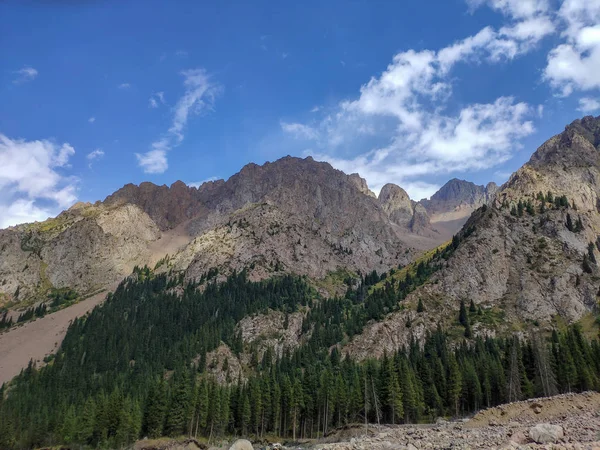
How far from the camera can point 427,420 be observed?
356ft

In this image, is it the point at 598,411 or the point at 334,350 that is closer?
the point at 598,411

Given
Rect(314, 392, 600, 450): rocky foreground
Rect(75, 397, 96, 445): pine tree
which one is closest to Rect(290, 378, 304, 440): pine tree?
Rect(75, 397, 96, 445): pine tree

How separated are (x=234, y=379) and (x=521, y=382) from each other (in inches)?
4746

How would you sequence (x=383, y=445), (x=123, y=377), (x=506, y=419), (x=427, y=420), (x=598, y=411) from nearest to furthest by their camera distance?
1. (x=383, y=445)
2. (x=598, y=411)
3. (x=506, y=419)
4. (x=427, y=420)
5. (x=123, y=377)

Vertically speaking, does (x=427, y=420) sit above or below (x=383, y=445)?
below

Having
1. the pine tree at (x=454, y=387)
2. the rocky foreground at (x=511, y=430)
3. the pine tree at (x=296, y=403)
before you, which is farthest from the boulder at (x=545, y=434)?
the pine tree at (x=296, y=403)

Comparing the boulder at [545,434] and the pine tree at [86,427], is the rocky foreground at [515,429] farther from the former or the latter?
the pine tree at [86,427]

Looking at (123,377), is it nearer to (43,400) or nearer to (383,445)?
(43,400)

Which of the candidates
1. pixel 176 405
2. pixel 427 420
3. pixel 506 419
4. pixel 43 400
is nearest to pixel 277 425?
pixel 176 405

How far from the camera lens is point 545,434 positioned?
31281mm

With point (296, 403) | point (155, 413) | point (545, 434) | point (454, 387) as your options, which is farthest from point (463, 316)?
point (545, 434)

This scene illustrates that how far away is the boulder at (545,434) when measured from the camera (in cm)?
3038

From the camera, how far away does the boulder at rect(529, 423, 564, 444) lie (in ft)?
99.7

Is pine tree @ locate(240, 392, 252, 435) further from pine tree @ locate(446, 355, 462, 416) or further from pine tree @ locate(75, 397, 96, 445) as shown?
pine tree @ locate(446, 355, 462, 416)
